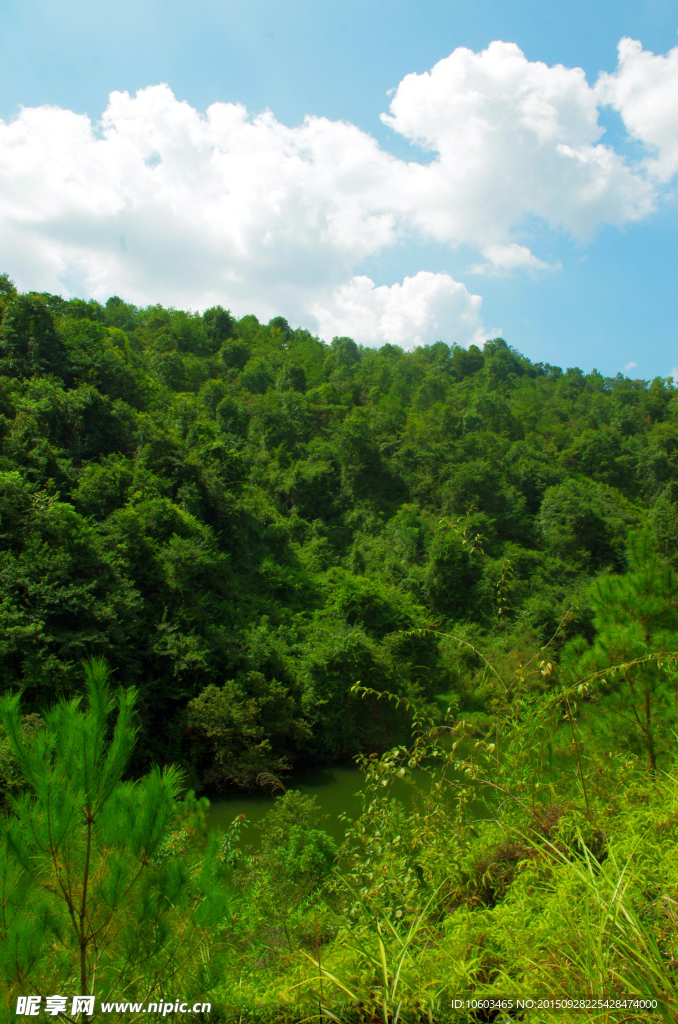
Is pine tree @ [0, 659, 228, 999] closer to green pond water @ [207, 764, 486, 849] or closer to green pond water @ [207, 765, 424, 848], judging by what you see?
green pond water @ [207, 765, 424, 848]

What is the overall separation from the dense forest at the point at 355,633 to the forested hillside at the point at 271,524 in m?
0.09

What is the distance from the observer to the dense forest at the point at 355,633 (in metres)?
1.71

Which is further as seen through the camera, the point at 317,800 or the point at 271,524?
the point at 271,524

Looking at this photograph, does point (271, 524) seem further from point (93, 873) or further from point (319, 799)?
point (93, 873)

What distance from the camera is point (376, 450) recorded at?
1025 inches

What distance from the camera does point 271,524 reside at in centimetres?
2095

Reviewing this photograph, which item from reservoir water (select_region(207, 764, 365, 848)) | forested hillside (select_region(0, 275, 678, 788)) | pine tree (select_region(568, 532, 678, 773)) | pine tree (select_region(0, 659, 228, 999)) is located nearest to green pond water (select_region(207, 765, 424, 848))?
reservoir water (select_region(207, 764, 365, 848))

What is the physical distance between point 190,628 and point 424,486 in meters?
Result: 14.4

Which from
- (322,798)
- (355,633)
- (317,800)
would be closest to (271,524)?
(355,633)

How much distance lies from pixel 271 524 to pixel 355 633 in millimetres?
7203

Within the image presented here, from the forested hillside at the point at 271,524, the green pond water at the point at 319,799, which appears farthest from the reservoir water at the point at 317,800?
the forested hillside at the point at 271,524

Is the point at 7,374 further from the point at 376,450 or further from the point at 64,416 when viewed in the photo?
the point at 376,450

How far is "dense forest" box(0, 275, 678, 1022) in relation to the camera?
1.71m

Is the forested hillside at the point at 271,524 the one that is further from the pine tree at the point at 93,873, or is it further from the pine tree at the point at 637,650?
the pine tree at the point at 93,873
